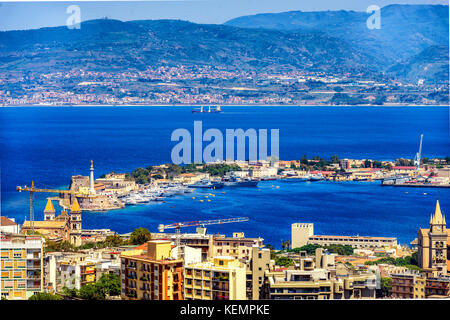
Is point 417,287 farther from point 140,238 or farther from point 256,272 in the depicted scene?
point 140,238

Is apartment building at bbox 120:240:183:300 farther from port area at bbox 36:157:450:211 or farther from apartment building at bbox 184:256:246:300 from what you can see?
port area at bbox 36:157:450:211

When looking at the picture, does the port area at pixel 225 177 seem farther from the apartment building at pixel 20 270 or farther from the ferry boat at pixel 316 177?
the apartment building at pixel 20 270

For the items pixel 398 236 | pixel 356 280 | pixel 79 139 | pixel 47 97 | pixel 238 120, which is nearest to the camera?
pixel 356 280

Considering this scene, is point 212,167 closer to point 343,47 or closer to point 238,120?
point 238,120

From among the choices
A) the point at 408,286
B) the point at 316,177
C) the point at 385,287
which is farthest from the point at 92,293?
the point at 316,177

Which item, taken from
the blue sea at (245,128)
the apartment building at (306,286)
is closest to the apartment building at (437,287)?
the apartment building at (306,286)

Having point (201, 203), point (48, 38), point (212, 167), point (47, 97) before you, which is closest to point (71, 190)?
point (201, 203)
